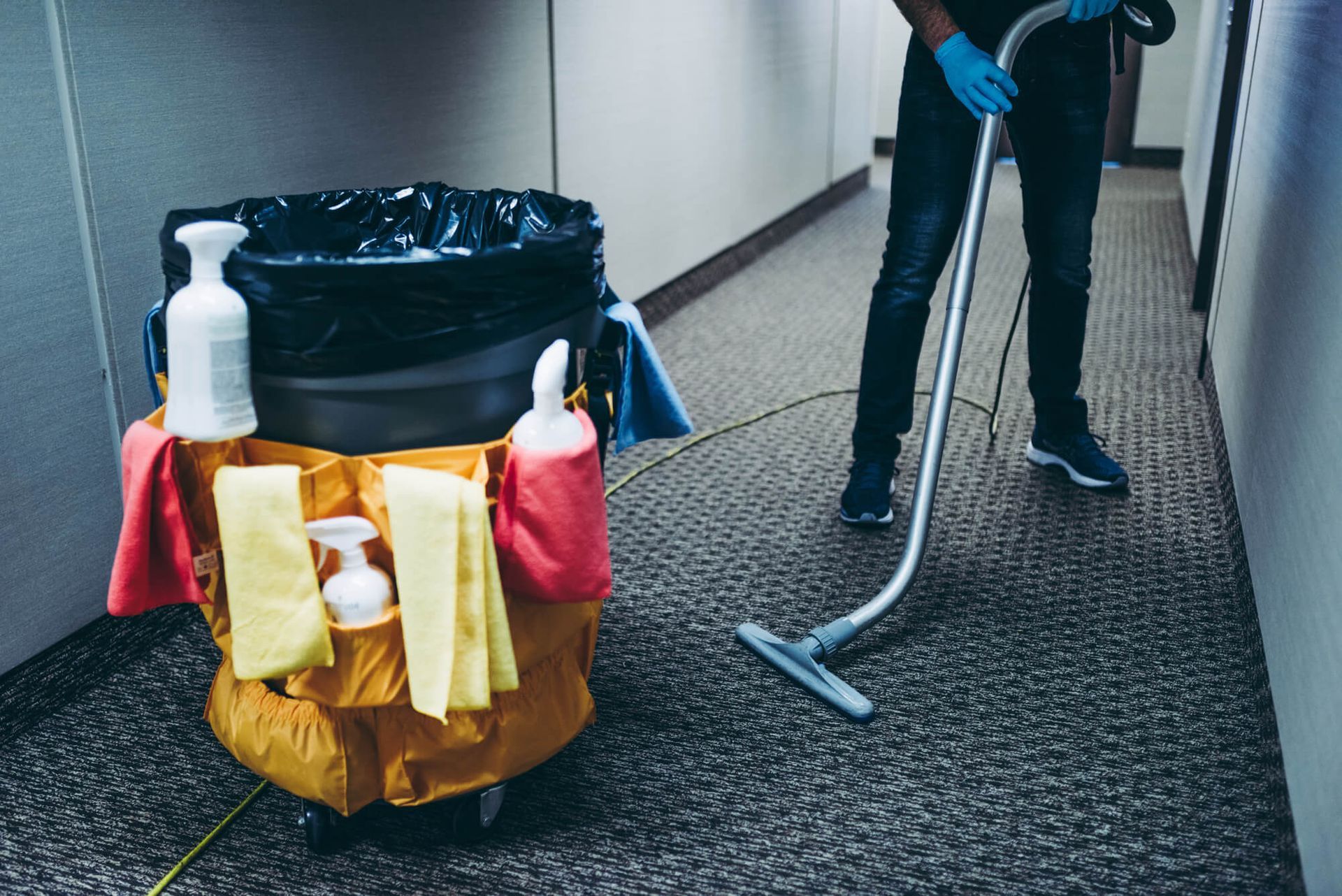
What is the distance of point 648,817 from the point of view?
1073 millimetres

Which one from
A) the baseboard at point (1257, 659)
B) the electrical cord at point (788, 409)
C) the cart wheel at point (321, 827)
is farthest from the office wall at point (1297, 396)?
the cart wheel at point (321, 827)

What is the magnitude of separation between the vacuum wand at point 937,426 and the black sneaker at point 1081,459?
0.54 metres

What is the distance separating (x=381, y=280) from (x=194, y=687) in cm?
67

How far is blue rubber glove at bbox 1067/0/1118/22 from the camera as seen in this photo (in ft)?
4.36

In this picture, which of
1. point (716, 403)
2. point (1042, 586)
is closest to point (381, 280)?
point (1042, 586)

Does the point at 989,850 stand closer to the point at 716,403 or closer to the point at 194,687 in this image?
the point at 194,687

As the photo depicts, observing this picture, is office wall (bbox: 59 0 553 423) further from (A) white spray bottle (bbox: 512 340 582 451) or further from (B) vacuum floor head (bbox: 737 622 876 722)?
(B) vacuum floor head (bbox: 737 622 876 722)

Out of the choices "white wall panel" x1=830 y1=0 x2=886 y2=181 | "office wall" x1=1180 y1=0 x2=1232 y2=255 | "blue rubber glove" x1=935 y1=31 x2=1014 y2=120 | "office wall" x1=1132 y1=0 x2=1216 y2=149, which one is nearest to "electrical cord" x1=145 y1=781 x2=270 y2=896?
"blue rubber glove" x1=935 y1=31 x2=1014 y2=120

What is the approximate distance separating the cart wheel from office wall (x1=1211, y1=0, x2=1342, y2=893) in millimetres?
824

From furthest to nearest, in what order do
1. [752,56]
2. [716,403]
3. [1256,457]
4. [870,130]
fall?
[870,130]
[752,56]
[716,403]
[1256,457]

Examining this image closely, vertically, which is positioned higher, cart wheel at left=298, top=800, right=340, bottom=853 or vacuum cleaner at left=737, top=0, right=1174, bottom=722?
vacuum cleaner at left=737, top=0, right=1174, bottom=722

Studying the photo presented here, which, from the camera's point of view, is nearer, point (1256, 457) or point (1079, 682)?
point (1079, 682)

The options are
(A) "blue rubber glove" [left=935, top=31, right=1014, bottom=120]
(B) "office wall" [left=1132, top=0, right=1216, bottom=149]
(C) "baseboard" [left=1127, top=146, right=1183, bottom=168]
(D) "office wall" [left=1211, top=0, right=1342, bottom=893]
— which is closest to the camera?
(D) "office wall" [left=1211, top=0, right=1342, bottom=893]

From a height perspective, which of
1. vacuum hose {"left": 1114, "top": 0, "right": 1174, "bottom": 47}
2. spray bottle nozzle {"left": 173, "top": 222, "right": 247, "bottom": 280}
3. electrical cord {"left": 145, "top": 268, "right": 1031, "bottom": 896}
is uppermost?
vacuum hose {"left": 1114, "top": 0, "right": 1174, "bottom": 47}
